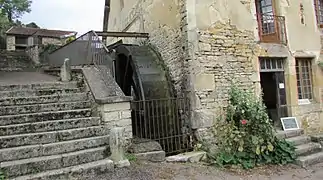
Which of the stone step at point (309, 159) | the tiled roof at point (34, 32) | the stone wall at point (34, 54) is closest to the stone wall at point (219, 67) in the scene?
the stone step at point (309, 159)

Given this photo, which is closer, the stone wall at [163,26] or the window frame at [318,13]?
the stone wall at [163,26]

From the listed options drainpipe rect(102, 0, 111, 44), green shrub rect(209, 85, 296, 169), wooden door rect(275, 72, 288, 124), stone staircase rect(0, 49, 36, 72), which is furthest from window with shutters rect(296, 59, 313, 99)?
stone staircase rect(0, 49, 36, 72)

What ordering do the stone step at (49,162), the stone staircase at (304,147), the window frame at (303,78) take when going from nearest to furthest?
→ 1. the stone step at (49,162)
2. the stone staircase at (304,147)
3. the window frame at (303,78)

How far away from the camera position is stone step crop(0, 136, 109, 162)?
14.2 ft

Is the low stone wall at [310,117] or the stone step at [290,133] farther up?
the low stone wall at [310,117]

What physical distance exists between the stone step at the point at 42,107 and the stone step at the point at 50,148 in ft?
3.30

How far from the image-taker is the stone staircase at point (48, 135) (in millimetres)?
4281

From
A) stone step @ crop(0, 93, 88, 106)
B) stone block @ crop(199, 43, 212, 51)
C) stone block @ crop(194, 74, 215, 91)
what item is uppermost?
stone block @ crop(199, 43, 212, 51)

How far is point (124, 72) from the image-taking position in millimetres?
9367

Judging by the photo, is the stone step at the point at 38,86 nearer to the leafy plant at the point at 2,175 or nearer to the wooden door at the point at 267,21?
the leafy plant at the point at 2,175

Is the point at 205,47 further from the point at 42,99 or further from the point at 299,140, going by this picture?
the point at 42,99

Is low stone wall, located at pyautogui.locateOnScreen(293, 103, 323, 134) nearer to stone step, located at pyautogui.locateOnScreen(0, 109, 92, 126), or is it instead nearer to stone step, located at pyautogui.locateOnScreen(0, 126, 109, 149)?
stone step, located at pyautogui.locateOnScreen(0, 126, 109, 149)

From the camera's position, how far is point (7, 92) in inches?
230

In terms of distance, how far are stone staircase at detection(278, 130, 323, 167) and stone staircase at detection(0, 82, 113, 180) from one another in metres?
4.59
